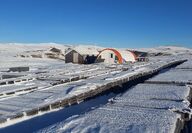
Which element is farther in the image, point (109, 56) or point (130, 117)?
point (109, 56)

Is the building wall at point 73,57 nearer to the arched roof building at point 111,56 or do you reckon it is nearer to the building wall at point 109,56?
the arched roof building at point 111,56

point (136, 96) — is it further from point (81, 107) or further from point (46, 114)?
point (46, 114)

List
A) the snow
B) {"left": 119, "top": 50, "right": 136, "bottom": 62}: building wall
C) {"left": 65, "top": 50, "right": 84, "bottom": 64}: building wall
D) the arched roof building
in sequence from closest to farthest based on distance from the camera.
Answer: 1. the snow
2. the arched roof building
3. {"left": 119, "top": 50, "right": 136, "bottom": 62}: building wall
4. {"left": 65, "top": 50, "right": 84, "bottom": 64}: building wall

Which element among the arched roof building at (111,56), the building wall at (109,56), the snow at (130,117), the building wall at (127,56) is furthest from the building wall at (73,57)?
the snow at (130,117)

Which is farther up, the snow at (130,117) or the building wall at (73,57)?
the building wall at (73,57)

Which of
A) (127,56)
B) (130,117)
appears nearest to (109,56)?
(127,56)

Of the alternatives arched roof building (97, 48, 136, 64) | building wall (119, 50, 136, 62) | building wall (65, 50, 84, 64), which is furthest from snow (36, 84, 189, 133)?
building wall (65, 50, 84, 64)

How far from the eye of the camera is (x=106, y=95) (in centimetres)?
1792

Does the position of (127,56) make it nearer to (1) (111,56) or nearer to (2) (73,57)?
(1) (111,56)

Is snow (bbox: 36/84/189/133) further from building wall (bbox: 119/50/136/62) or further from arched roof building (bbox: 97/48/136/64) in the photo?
building wall (bbox: 119/50/136/62)

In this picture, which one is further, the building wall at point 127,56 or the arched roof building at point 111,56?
the building wall at point 127,56

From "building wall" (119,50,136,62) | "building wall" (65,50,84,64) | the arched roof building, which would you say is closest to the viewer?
the arched roof building

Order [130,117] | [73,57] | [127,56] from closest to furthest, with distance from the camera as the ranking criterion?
[130,117], [73,57], [127,56]

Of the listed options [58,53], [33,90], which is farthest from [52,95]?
[58,53]
